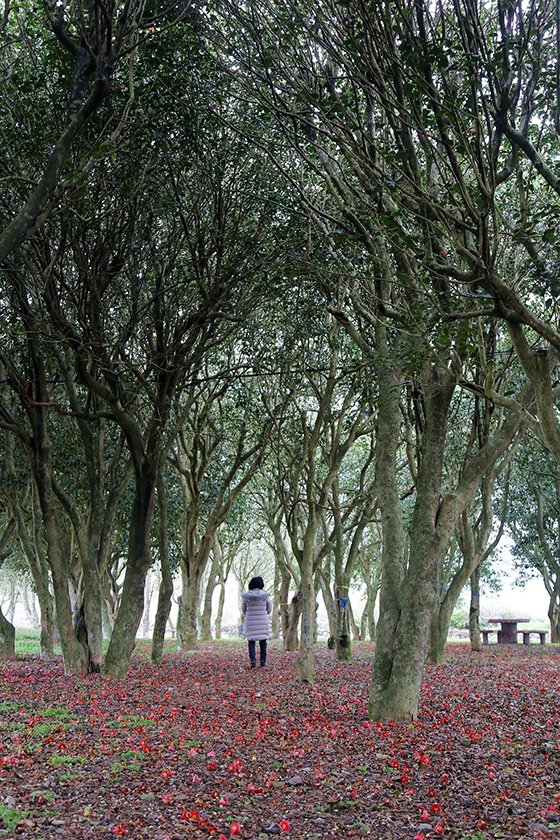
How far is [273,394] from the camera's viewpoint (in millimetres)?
19391

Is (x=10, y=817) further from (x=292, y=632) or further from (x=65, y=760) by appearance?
(x=292, y=632)

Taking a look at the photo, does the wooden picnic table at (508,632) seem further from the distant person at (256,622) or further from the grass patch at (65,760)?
the grass patch at (65,760)

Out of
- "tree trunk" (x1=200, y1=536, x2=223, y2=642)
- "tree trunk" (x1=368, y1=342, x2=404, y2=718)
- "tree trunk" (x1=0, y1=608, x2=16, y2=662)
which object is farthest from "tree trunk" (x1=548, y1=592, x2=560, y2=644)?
"tree trunk" (x1=368, y1=342, x2=404, y2=718)

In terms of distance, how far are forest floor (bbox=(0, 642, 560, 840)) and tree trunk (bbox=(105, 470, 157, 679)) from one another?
1.21 metres

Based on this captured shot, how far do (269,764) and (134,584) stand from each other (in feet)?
23.4

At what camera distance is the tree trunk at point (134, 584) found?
14031 millimetres

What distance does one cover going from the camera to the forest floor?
18.7 feet

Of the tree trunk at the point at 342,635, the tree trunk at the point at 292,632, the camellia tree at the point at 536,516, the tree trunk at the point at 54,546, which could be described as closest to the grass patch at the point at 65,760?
the tree trunk at the point at 54,546

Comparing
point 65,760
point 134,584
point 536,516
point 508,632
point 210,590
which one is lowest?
point 508,632

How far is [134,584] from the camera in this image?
14156 millimetres

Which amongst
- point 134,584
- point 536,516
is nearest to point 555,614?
point 536,516

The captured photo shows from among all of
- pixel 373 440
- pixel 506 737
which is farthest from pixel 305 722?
pixel 373 440

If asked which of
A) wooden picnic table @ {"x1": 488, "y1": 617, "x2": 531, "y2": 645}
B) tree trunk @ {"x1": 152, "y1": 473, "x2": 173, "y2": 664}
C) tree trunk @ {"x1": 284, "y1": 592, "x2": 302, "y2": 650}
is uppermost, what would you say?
tree trunk @ {"x1": 152, "y1": 473, "x2": 173, "y2": 664}

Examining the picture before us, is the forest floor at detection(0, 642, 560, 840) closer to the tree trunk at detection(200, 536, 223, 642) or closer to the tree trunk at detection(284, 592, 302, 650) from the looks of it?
the tree trunk at detection(284, 592, 302, 650)
